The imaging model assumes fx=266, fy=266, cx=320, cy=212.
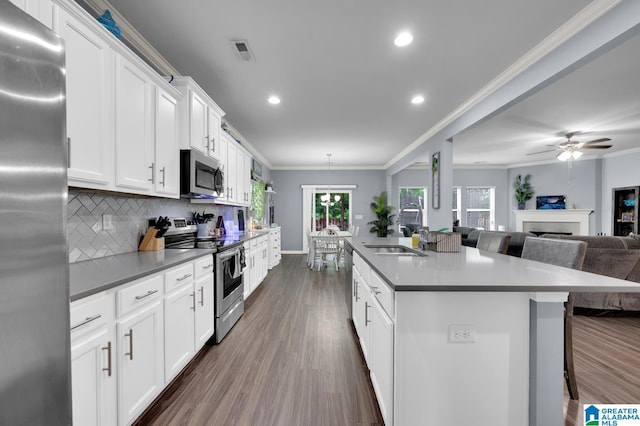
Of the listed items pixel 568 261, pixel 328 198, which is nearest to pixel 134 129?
pixel 568 261

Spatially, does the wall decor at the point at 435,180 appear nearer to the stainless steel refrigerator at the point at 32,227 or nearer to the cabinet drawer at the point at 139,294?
the cabinet drawer at the point at 139,294

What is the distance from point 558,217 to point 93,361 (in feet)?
31.8

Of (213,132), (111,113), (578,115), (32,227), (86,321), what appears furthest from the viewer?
(578,115)

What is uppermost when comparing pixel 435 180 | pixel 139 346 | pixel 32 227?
pixel 435 180

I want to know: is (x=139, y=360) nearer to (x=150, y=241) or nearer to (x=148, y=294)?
(x=148, y=294)

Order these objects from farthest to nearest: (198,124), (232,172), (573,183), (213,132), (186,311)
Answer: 1. (573,183)
2. (232,172)
3. (213,132)
4. (198,124)
5. (186,311)

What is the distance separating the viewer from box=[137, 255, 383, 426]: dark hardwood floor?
162cm

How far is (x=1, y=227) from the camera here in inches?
23.2

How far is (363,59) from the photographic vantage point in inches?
103

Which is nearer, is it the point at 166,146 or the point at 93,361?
the point at 93,361

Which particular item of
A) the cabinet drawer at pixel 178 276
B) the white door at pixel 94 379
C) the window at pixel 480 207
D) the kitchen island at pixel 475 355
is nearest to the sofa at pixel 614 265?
the kitchen island at pixel 475 355

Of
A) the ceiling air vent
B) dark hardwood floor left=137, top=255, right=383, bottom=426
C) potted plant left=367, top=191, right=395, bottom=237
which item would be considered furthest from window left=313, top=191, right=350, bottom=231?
the ceiling air vent

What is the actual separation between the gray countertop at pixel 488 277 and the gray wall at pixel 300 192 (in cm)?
671

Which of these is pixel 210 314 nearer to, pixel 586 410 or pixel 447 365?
pixel 447 365
